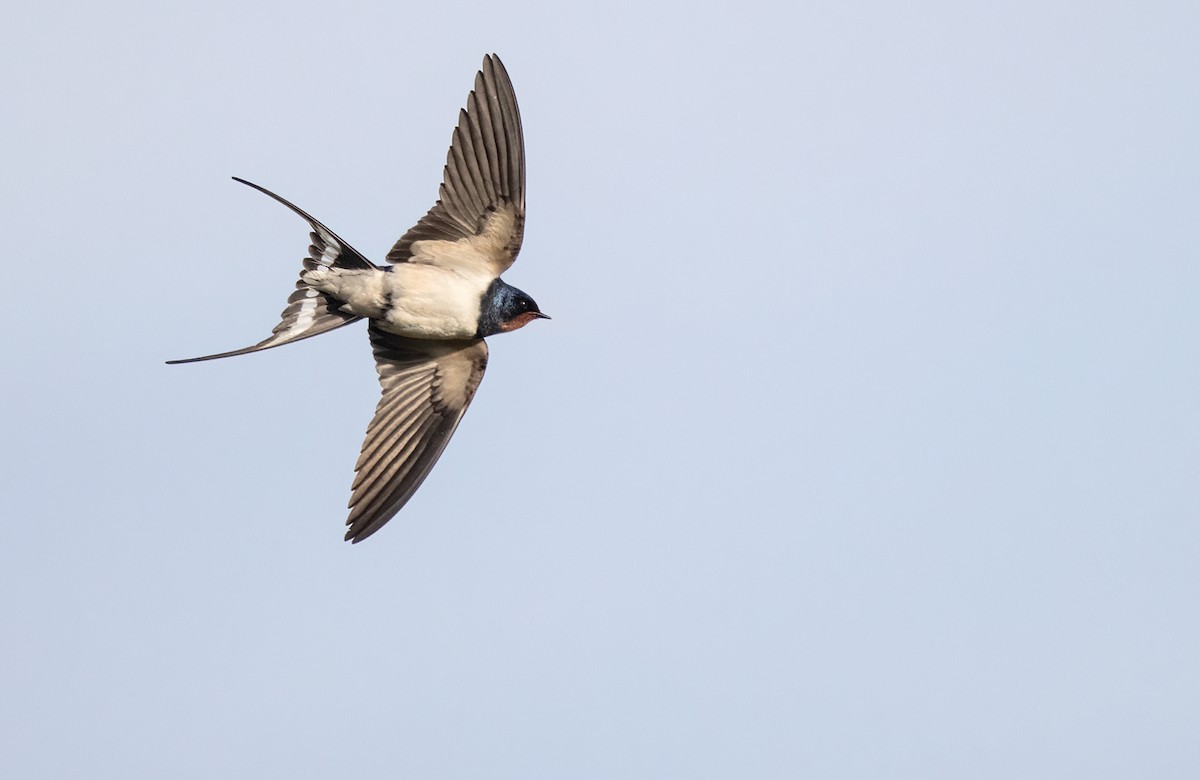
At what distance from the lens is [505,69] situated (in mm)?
5992

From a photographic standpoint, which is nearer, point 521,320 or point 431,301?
point 431,301

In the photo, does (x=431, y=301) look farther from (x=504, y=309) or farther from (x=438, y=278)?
(x=504, y=309)

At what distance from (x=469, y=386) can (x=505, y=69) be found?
115 centimetres

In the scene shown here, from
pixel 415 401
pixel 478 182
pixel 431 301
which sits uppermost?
pixel 478 182

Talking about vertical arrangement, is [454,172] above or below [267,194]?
above

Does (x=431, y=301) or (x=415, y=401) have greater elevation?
(x=431, y=301)

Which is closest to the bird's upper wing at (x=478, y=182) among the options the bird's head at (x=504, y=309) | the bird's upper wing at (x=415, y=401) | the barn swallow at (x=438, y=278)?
the barn swallow at (x=438, y=278)

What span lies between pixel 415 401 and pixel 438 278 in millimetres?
561

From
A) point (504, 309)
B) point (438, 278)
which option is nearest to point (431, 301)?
point (438, 278)

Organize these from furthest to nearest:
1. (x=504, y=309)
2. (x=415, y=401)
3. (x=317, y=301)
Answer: (x=415, y=401), (x=504, y=309), (x=317, y=301)

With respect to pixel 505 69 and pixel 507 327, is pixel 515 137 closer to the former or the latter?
pixel 505 69

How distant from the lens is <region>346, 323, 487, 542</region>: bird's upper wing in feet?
20.3

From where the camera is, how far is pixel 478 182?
5.99 meters

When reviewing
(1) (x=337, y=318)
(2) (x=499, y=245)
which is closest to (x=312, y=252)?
(1) (x=337, y=318)
